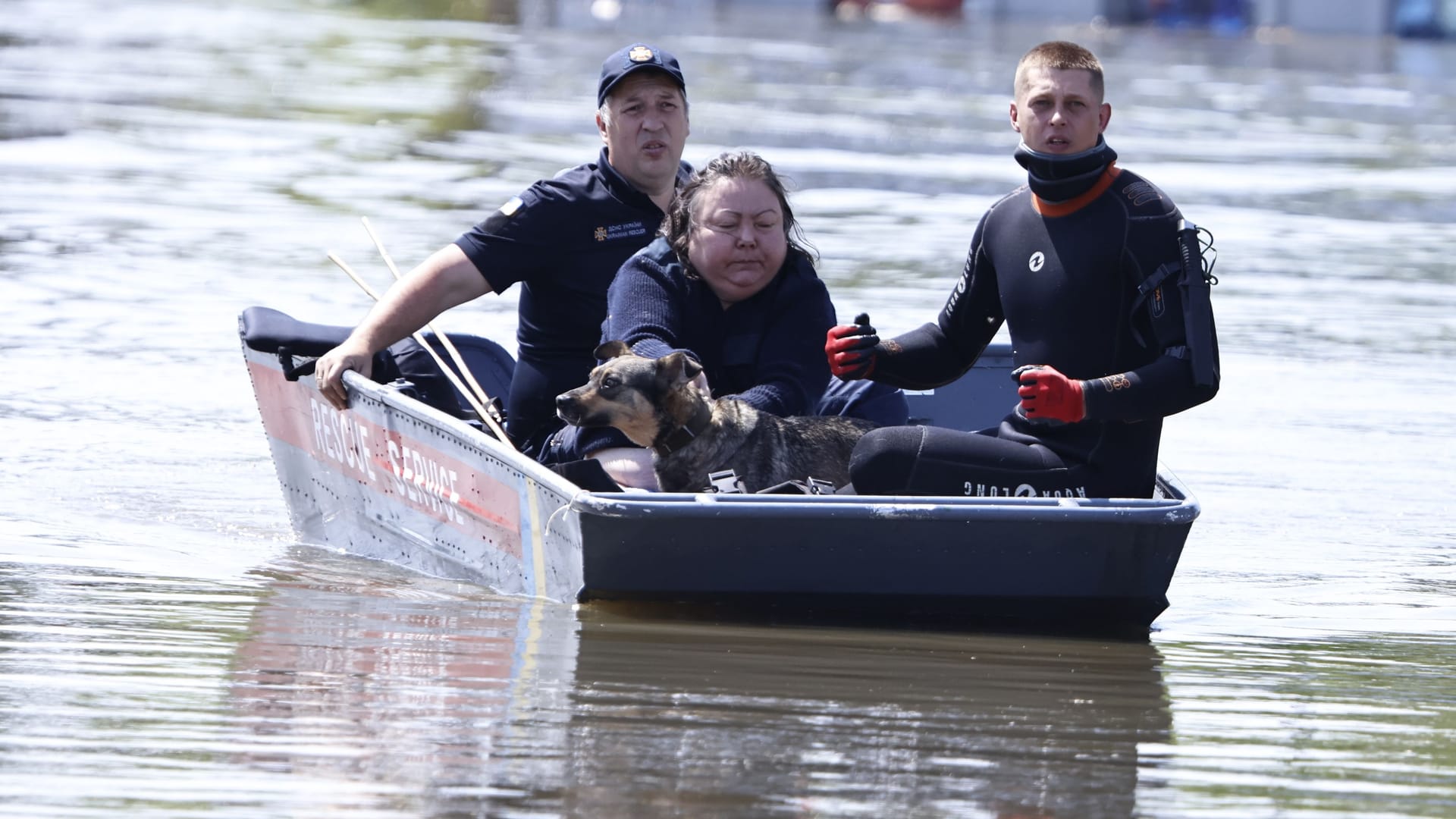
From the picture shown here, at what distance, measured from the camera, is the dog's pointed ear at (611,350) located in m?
6.37

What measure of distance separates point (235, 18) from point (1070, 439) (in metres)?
36.9

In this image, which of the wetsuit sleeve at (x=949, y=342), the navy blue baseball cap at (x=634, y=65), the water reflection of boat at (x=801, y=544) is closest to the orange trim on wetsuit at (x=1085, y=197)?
the wetsuit sleeve at (x=949, y=342)

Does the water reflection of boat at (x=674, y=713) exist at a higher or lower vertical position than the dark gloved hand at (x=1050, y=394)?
lower

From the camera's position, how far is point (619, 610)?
658 centimetres

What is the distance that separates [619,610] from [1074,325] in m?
1.54

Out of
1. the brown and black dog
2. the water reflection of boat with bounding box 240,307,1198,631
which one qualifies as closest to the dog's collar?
the brown and black dog

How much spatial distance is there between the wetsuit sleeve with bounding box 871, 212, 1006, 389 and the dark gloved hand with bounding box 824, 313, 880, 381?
10cm

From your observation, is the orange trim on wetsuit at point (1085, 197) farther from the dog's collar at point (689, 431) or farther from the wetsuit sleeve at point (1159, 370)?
the dog's collar at point (689, 431)

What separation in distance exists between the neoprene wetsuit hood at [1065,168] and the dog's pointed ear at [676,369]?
1.05 metres

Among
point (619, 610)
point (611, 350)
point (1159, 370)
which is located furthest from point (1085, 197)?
point (619, 610)

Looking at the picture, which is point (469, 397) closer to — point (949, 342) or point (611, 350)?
point (611, 350)

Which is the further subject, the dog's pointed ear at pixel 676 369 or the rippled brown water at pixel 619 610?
the dog's pointed ear at pixel 676 369

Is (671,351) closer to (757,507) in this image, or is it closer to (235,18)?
(757,507)

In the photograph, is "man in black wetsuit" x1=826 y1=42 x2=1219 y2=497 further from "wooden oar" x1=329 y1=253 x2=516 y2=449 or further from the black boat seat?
the black boat seat
